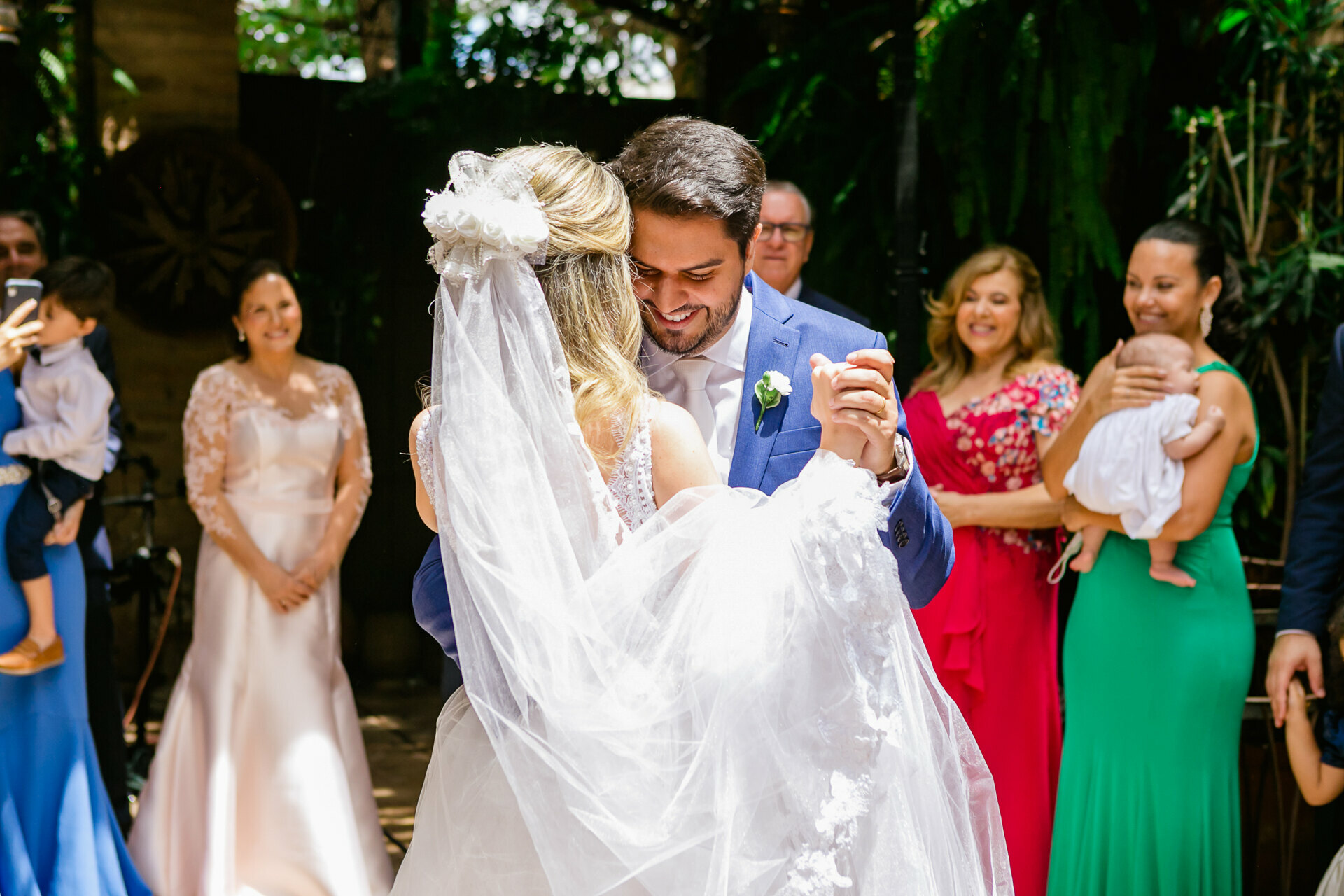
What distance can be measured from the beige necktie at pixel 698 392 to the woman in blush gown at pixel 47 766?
2.29 metres

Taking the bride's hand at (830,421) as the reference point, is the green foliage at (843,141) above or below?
above

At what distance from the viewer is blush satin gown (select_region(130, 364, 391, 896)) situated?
409 centimetres

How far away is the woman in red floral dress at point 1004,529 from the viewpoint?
3699 mm

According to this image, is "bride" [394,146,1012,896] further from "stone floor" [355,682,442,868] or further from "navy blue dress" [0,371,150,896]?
"stone floor" [355,682,442,868]

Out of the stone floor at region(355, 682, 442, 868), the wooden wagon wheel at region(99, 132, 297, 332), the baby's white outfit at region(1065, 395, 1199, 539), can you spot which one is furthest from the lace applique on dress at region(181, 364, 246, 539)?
the baby's white outfit at region(1065, 395, 1199, 539)

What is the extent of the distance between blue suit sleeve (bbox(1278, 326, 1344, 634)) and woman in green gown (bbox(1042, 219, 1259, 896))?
22 centimetres

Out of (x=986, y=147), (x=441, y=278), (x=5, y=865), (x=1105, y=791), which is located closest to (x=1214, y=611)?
(x=1105, y=791)

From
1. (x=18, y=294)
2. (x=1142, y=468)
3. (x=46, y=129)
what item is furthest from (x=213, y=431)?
(x=1142, y=468)

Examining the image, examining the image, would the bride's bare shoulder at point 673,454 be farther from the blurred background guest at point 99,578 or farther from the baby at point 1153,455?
the blurred background guest at point 99,578

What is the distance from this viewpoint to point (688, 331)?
212cm

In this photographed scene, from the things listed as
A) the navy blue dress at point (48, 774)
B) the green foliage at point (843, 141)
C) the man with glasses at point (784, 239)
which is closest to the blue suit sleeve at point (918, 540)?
the man with glasses at point (784, 239)

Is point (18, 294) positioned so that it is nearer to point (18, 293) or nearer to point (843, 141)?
point (18, 293)

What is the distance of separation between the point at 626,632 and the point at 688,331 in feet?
1.90

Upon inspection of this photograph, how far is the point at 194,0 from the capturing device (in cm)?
591
